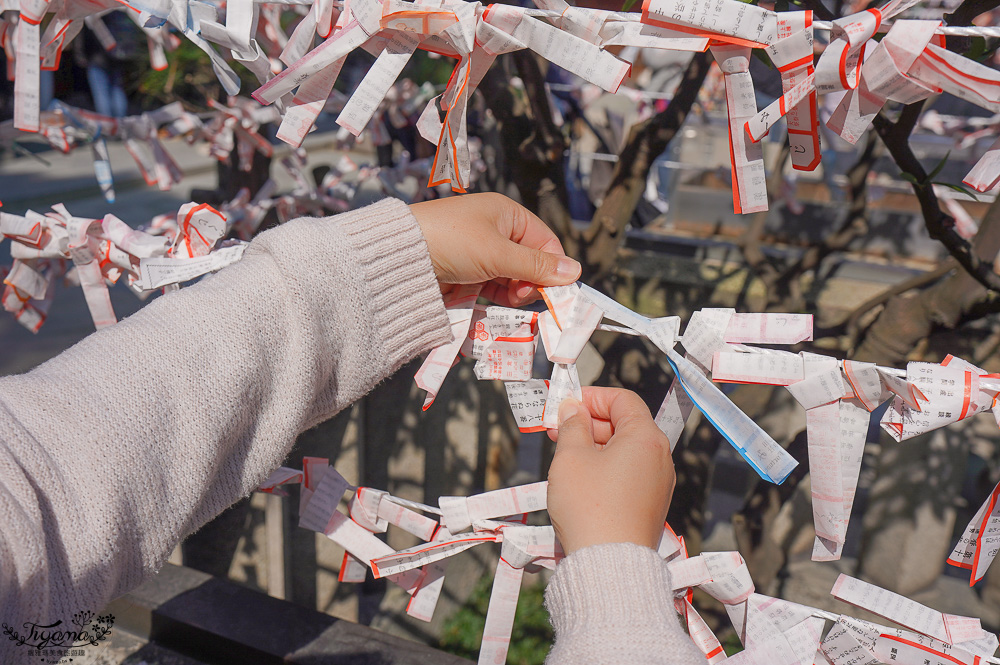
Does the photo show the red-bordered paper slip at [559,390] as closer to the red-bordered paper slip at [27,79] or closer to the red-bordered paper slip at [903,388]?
the red-bordered paper slip at [903,388]

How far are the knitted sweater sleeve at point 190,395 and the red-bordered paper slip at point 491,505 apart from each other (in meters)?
0.24

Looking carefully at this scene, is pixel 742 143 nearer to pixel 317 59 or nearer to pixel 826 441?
pixel 826 441

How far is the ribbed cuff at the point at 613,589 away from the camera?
0.78 m

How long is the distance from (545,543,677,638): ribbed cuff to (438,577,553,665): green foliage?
1.94 metres

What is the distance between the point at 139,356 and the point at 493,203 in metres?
0.56

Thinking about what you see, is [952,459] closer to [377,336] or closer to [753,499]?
[753,499]

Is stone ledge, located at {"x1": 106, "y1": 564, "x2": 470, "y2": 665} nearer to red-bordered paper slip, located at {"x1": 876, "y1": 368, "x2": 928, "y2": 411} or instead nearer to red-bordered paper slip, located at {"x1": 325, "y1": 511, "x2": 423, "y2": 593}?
red-bordered paper slip, located at {"x1": 325, "y1": 511, "x2": 423, "y2": 593}

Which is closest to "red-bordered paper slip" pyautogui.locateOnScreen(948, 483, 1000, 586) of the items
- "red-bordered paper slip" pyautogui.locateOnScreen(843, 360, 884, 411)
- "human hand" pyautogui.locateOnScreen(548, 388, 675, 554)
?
"red-bordered paper slip" pyautogui.locateOnScreen(843, 360, 884, 411)

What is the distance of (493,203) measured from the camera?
1106 mm

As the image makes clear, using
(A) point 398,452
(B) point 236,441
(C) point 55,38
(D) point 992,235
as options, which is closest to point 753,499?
(D) point 992,235

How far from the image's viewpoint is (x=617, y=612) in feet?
2.55

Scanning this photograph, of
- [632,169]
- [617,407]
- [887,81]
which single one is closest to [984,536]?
[617,407]

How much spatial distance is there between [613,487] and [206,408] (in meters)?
0.52

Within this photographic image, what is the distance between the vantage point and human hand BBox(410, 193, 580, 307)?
103 centimetres
